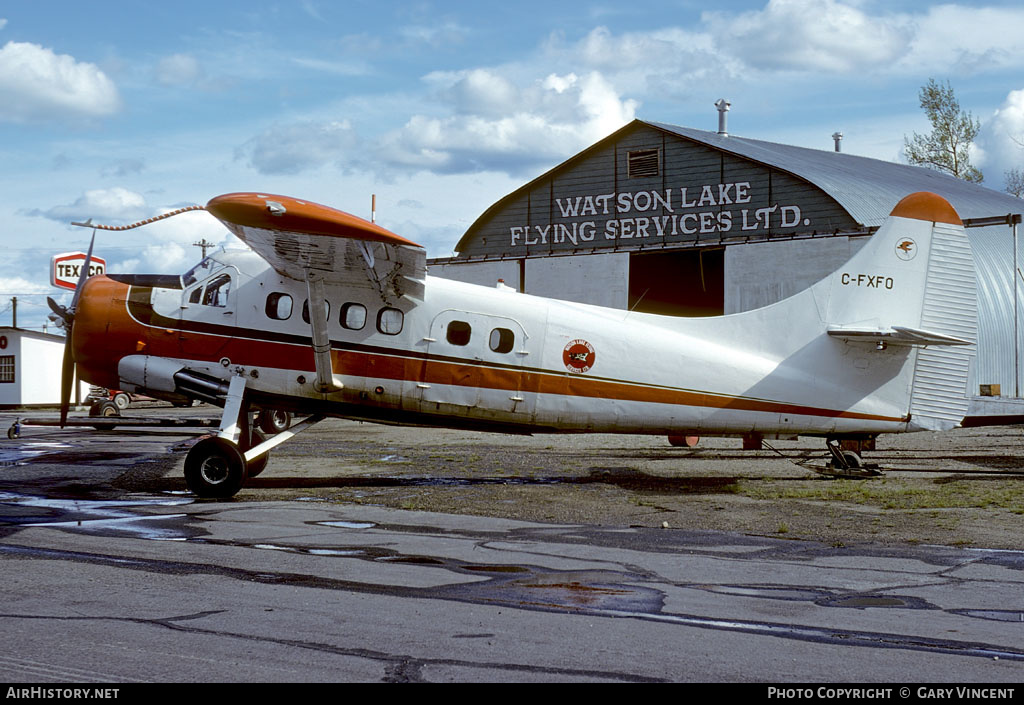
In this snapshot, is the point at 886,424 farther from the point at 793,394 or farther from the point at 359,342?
the point at 359,342

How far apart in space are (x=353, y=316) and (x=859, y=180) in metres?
28.1

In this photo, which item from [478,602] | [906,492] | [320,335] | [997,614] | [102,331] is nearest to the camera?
[997,614]

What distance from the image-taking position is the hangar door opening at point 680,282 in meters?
31.7

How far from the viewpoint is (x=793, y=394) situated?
14.1 m

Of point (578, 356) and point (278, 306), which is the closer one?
point (278, 306)

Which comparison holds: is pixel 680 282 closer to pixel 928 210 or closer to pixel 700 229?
pixel 700 229

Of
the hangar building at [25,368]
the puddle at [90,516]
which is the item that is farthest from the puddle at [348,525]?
the hangar building at [25,368]

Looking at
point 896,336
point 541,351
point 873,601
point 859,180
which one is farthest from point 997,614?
point 859,180

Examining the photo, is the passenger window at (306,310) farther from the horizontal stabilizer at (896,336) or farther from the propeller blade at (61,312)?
the horizontal stabilizer at (896,336)

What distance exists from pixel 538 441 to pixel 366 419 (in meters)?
10.2

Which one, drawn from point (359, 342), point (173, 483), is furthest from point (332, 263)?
point (173, 483)

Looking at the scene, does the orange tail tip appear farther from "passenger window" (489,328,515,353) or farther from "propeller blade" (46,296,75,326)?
"propeller blade" (46,296,75,326)

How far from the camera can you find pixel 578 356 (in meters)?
14.0

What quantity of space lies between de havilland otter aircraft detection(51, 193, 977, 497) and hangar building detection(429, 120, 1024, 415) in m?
13.6
